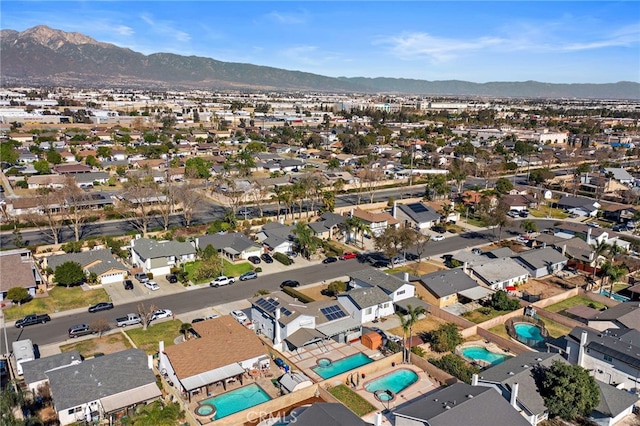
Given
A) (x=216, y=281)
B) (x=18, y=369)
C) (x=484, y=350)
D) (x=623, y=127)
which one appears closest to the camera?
(x=18, y=369)

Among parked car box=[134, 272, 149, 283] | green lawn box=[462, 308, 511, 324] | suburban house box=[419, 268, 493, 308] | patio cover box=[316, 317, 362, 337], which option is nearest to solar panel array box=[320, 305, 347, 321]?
patio cover box=[316, 317, 362, 337]

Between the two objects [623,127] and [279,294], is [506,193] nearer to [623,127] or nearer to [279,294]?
[279,294]

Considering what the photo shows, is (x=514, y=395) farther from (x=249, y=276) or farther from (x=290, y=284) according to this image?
(x=249, y=276)

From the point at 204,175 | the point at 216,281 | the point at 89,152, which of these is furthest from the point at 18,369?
the point at 89,152

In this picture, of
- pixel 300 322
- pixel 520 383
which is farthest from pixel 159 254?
pixel 520 383

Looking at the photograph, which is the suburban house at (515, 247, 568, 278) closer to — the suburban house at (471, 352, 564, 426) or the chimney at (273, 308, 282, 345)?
the suburban house at (471, 352, 564, 426)
